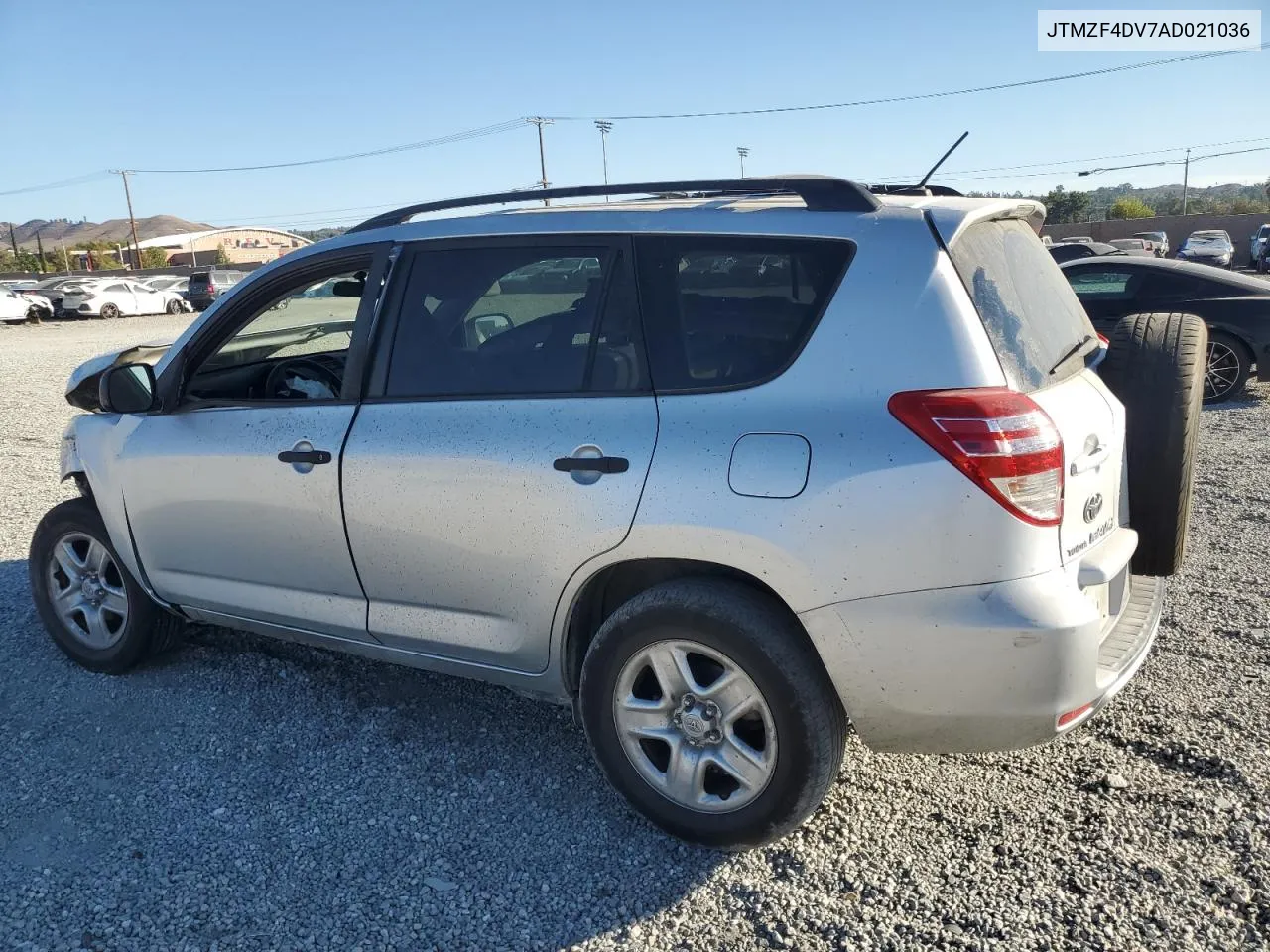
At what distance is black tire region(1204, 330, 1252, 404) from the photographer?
9.52 m

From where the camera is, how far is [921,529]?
245 centimetres

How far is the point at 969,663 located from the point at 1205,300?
28.6ft

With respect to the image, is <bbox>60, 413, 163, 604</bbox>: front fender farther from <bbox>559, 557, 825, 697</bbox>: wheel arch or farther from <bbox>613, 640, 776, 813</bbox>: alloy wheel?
<bbox>613, 640, 776, 813</bbox>: alloy wheel

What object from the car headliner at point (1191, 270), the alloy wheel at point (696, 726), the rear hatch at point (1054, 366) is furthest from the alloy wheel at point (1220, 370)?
the alloy wheel at point (696, 726)

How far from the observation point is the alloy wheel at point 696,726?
2.78 meters

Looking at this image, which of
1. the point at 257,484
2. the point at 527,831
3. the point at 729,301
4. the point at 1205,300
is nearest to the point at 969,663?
the point at 729,301

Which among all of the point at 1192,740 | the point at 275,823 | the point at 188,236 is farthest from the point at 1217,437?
the point at 188,236

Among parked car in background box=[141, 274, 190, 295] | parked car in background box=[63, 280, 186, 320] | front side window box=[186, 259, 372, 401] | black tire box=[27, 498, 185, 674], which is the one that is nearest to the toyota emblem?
front side window box=[186, 259, 372, 401]

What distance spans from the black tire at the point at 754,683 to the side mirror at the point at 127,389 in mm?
2073

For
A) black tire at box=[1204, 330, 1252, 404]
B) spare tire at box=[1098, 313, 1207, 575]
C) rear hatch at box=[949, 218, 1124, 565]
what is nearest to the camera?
rear hatch at box=[949, 218, 1124, 565]

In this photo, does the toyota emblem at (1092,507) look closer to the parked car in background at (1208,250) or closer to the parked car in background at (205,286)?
the parked car in background at (205,286)

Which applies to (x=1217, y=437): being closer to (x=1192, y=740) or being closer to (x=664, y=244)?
→ (x=1192, y=740)

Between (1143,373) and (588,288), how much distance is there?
1807 millimetres

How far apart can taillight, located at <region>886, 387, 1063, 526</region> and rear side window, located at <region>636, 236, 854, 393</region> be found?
1.32 ft
